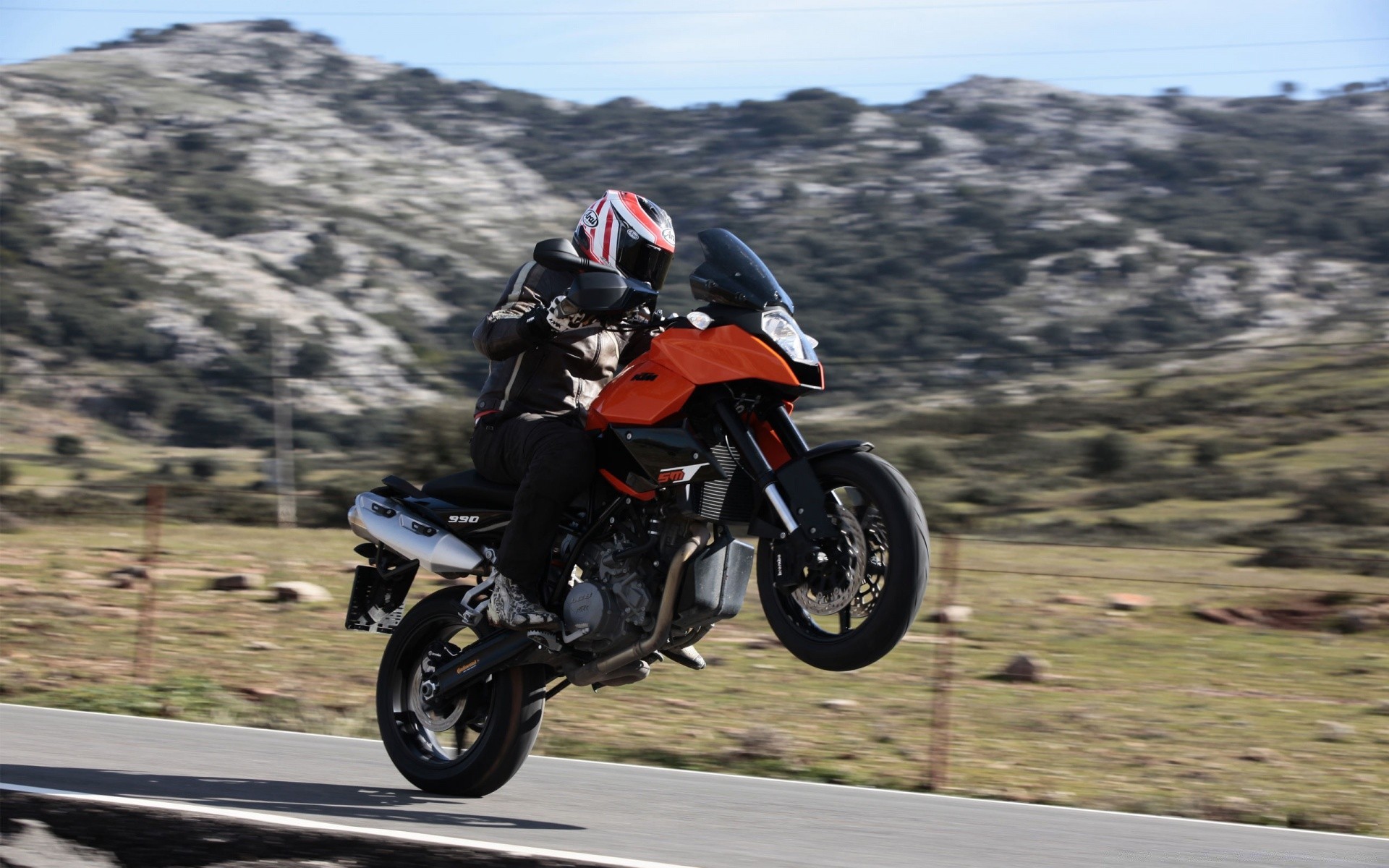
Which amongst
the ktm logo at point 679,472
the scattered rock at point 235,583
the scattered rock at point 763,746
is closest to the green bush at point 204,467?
the scattered rock at point 235,583

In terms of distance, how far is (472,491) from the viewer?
6.61 meters

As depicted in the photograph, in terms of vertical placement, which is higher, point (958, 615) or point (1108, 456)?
point (958, 615)

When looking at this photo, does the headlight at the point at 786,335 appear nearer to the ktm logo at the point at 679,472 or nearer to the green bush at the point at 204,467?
the ktm logo at the point at 679,472

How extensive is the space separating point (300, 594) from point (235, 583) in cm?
136

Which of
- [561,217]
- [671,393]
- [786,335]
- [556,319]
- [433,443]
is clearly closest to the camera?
[786,335]

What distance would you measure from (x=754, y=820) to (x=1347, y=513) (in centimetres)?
2389

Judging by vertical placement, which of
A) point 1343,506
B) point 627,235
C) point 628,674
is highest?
point 627,235

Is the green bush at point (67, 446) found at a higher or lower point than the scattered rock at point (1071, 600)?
lower

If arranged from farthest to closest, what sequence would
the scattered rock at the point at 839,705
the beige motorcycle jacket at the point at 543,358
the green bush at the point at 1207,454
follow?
the green bush at the point at 1207,454 < the scattered rock at the point at 839,705 < the beige motorcycle jacket at the point at 543,358

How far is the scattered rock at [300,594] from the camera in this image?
16984 mm

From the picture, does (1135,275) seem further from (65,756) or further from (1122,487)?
(65,756)

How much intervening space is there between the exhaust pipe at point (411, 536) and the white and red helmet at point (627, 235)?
4.60 ft

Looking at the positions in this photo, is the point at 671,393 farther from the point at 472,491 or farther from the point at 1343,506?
the point at 1343,506

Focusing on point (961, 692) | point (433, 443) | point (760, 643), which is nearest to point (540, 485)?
point (961, 692)
